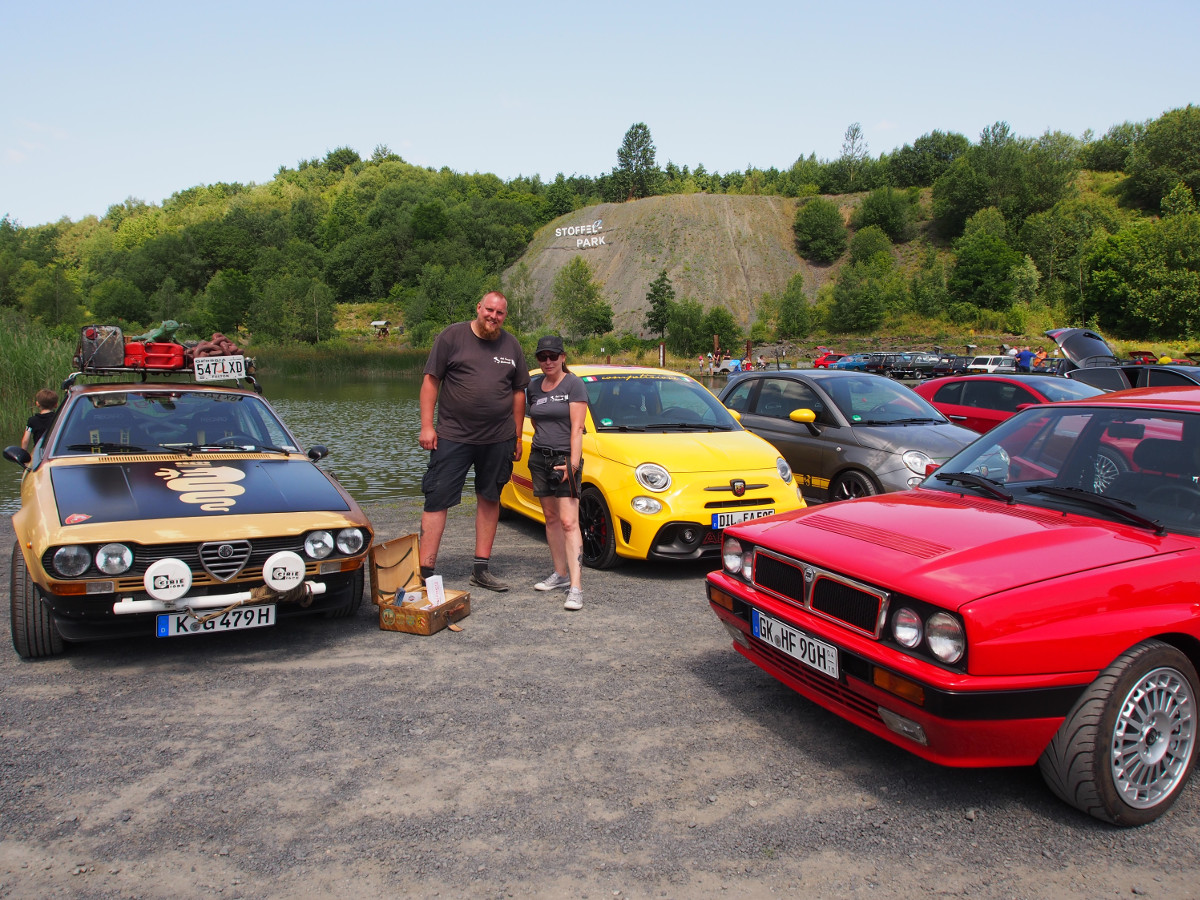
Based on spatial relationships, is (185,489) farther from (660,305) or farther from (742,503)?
(660,305)

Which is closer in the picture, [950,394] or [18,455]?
[18,455]

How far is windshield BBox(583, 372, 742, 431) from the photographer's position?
737 cm

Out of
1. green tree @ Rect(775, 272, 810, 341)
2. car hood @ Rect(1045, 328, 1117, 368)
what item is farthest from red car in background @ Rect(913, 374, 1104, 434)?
green tree @ Rect(775, 272, 810, 341)

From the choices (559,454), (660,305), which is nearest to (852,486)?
(559,454)

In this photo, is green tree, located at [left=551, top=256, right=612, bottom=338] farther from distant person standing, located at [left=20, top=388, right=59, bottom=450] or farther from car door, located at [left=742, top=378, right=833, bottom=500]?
distant person standing, located at [left=20, top=388, right=59, bottom=450]

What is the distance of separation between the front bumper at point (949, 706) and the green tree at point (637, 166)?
144242 mm

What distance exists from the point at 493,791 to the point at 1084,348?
14.2m

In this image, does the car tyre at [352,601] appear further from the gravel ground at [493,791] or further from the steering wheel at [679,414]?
the steering wheel at [679,414]

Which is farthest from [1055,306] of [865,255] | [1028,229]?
[865,255]

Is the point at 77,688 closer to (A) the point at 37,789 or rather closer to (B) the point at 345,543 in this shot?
(A) the point at 37,789

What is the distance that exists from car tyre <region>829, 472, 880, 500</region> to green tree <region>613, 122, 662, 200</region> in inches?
5472

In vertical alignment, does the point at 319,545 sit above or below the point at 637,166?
below

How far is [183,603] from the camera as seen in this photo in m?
4.25

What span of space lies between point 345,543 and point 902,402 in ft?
21.8
